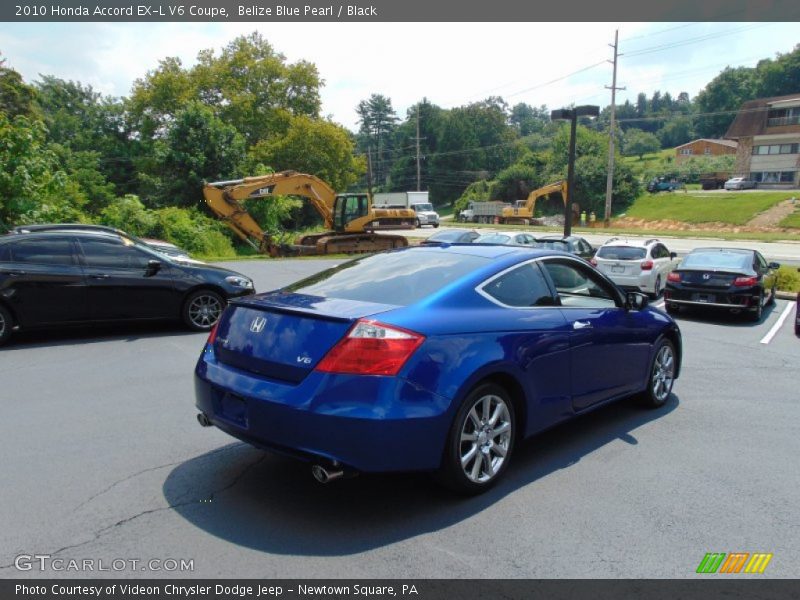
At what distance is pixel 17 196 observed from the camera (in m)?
17.5

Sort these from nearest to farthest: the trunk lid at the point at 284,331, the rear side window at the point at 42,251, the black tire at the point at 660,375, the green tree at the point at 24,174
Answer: the trunk lid at the point at 284,331 < the black tire at the point at 660,375 < the rear side window at the point at 42,251 < the green tree at the point at 24,174

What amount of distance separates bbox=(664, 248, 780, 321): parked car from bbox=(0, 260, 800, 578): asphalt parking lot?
20.4ft

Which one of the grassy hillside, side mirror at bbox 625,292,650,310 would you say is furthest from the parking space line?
the grassy hillside

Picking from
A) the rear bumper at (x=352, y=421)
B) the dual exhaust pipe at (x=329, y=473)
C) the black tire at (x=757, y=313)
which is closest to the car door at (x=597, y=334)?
the rear bumper at (x=352, y=421)

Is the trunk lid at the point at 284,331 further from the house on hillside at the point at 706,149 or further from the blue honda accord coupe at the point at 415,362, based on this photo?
the house on hillside at the point at 706,149

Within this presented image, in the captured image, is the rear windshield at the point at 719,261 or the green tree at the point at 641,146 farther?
the green tree at the point at 641,146

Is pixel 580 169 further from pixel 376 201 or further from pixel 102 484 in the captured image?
pixel 102 484

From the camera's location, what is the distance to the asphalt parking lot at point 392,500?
3262 millimetres

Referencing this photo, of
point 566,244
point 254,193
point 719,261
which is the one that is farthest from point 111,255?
point 254,193

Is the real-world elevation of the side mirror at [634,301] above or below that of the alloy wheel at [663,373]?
above

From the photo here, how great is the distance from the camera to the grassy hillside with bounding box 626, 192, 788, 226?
4744 centimetres

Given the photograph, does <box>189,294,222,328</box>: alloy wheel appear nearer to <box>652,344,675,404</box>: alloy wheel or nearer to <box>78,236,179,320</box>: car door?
<box>78,236,179,320</box>: car door

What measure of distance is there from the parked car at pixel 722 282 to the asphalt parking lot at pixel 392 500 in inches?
245

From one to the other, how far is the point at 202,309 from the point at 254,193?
1820cm
